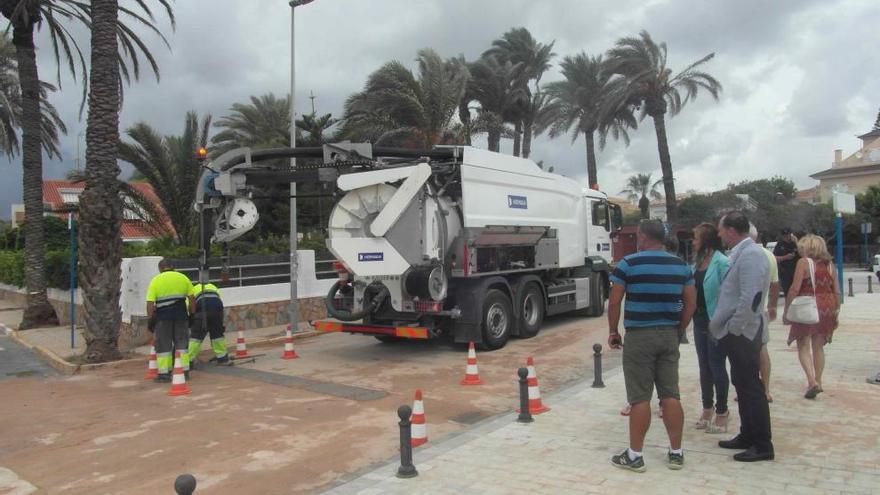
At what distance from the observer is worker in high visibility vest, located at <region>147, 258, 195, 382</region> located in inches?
363

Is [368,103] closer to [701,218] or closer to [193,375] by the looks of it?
[193,375]

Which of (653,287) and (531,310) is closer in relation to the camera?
(653,287)

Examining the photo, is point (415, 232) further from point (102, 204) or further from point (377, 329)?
point (102, 204)

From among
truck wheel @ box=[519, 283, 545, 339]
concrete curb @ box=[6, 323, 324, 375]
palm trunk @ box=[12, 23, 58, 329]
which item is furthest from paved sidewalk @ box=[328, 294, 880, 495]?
palm trunk @ box=[12, 23, 58, 329]

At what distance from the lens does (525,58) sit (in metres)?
29.8

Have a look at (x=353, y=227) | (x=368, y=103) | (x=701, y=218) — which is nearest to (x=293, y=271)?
(x=353, y=227)

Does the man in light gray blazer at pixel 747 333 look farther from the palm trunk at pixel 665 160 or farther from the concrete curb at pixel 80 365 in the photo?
the palm trunk at pixel 665 160

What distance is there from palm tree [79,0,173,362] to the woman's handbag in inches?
381

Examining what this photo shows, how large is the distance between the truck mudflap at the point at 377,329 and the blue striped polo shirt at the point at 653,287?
5589 millimetres

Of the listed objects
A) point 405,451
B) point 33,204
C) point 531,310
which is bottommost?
point 405,451

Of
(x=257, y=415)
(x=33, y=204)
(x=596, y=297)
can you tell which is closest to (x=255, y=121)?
(x=33, y=204)

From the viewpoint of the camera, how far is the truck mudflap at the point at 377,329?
10023 mm

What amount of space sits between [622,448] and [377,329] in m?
5.73

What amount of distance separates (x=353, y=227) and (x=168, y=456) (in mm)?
5063
